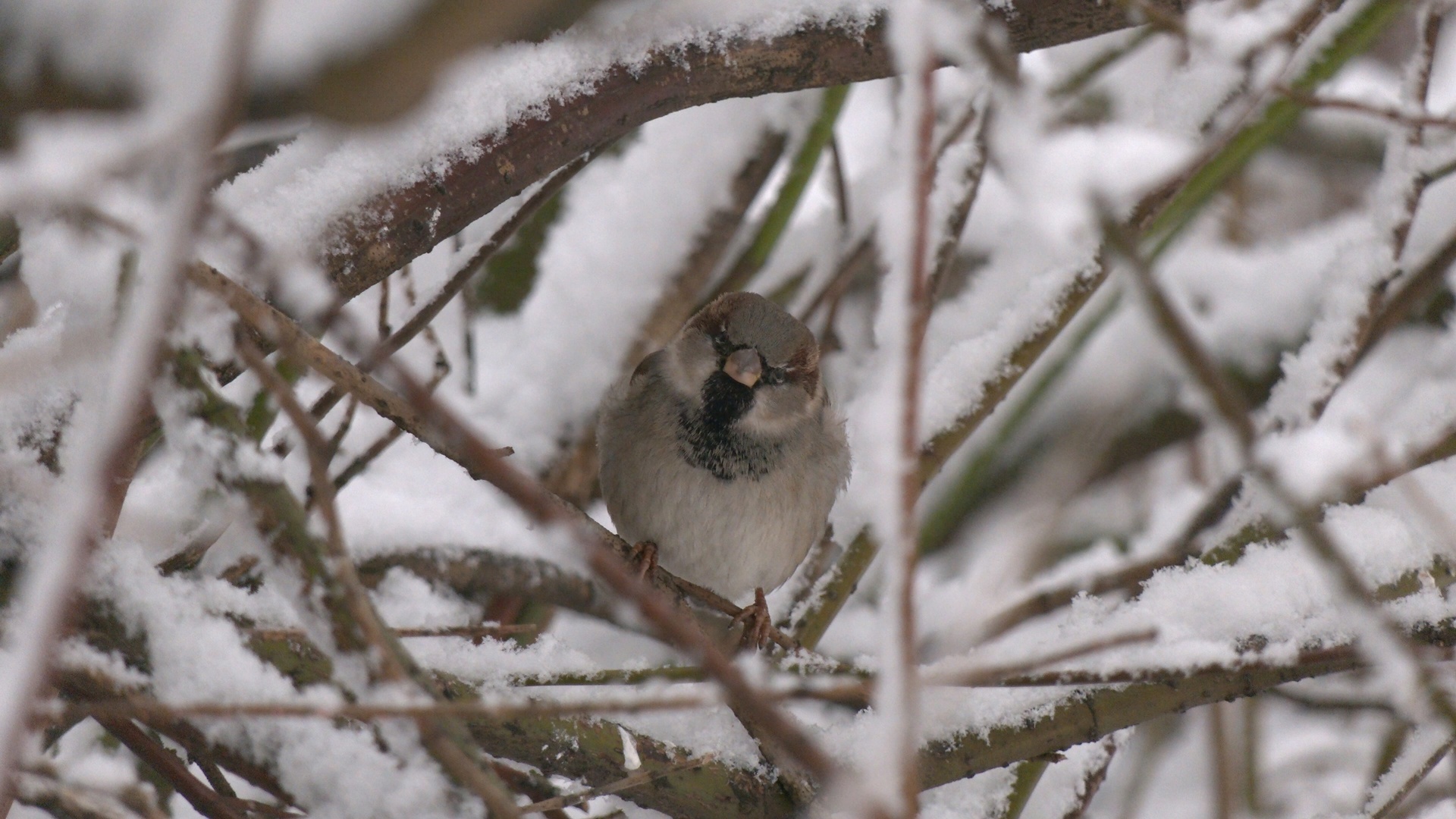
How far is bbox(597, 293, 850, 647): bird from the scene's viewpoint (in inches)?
108

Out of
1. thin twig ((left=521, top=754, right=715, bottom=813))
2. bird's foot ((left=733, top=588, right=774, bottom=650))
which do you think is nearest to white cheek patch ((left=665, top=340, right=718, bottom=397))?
bird's foot ((left=733, top=588, right=774, bottom=650))

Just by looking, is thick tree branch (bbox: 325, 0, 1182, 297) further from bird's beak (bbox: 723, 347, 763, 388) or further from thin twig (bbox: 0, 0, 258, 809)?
thin twig (bbox: 0, 0, 258, 809)

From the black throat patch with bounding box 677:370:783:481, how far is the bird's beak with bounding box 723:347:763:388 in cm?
5

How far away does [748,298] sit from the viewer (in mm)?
2717

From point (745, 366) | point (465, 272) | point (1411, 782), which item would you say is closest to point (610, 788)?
Result: point (465, 272)

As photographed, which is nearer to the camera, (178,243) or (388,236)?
(178,243)

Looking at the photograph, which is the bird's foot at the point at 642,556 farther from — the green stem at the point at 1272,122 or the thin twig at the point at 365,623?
the thin twig at the point at 365,623

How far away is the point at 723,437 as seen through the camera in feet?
9.11

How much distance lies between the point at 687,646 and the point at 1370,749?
11.2 feet

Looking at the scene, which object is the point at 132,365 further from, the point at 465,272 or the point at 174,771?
the point at 465,272

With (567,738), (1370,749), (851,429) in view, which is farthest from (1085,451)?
(567,738)

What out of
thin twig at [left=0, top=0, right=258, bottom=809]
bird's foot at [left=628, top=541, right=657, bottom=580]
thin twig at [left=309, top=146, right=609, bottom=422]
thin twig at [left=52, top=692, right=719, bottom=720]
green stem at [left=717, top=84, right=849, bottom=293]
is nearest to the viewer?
thin twig at [left=0, top=0, right=258, bottom=809]

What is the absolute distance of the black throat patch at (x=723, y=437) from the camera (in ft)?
9.06

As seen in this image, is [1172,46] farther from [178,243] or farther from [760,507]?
[178,243]
